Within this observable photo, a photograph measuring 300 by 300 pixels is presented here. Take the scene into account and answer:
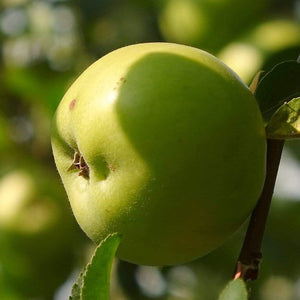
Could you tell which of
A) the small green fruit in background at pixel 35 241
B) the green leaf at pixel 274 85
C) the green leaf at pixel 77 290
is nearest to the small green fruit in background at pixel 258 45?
the small green fruit in background at pixel 35 241

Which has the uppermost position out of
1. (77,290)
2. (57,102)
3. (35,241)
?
(77,290)

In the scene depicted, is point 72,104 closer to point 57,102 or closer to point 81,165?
point 81,165

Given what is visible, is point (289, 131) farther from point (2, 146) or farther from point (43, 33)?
point (43, 33)

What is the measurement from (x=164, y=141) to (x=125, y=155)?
0.06 m

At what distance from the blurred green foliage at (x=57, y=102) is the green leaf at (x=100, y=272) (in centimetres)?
117

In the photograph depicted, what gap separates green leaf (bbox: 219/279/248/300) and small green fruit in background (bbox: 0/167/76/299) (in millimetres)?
1374

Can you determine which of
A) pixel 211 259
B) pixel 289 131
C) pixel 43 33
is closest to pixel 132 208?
pixel 289 131

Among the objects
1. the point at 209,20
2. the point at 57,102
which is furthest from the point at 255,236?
the point at 209,20

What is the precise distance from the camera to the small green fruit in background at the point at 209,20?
245cm

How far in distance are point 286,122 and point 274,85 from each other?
109mm

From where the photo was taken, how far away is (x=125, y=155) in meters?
0.98

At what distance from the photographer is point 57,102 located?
2.11 meters

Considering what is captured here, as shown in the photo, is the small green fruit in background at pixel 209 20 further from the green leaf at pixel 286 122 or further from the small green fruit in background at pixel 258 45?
the green leaf at pixel 286 122

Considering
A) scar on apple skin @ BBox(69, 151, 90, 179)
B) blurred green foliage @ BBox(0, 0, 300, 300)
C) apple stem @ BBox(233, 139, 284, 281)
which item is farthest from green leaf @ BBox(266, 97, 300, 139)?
blurred green foliage @ BBox(0, 0, 300, 300)
